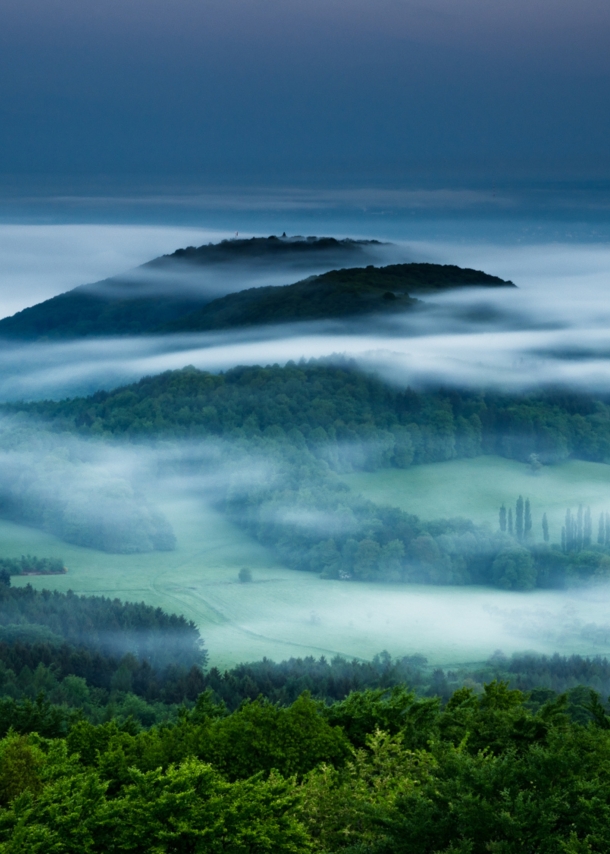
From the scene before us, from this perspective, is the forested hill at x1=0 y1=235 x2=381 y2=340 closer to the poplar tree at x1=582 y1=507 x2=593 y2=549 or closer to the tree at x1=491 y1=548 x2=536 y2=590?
the poplar tree at x1=582 y1=507 x2=593 y2=549

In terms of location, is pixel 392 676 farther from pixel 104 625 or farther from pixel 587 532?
pixel 587 532

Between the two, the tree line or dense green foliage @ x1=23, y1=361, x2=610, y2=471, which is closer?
the tree line

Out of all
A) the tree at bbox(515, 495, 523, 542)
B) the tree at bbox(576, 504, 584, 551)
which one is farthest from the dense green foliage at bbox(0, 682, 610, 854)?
the tree at bbox(576, 504, 584, 551)

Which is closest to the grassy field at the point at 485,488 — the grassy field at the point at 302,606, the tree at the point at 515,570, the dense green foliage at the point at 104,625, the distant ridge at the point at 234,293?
the tree at the point at 515,570

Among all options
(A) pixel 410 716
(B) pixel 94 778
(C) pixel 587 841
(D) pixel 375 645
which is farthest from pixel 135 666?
(C) pixel 587 841

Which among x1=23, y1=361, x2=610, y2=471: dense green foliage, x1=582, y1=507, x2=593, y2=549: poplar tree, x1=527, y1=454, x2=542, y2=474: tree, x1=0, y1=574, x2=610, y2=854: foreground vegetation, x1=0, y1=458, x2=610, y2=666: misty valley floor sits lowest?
x1=0, y1=458, x2=610, y2=666: misty valley floor

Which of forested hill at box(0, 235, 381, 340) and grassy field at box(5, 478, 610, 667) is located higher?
forested hill at box(0, 235, 381, 340)

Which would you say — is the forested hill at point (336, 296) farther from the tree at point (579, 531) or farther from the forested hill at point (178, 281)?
the tree at point (579, 531)

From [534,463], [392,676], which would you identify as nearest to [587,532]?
[534,463]
